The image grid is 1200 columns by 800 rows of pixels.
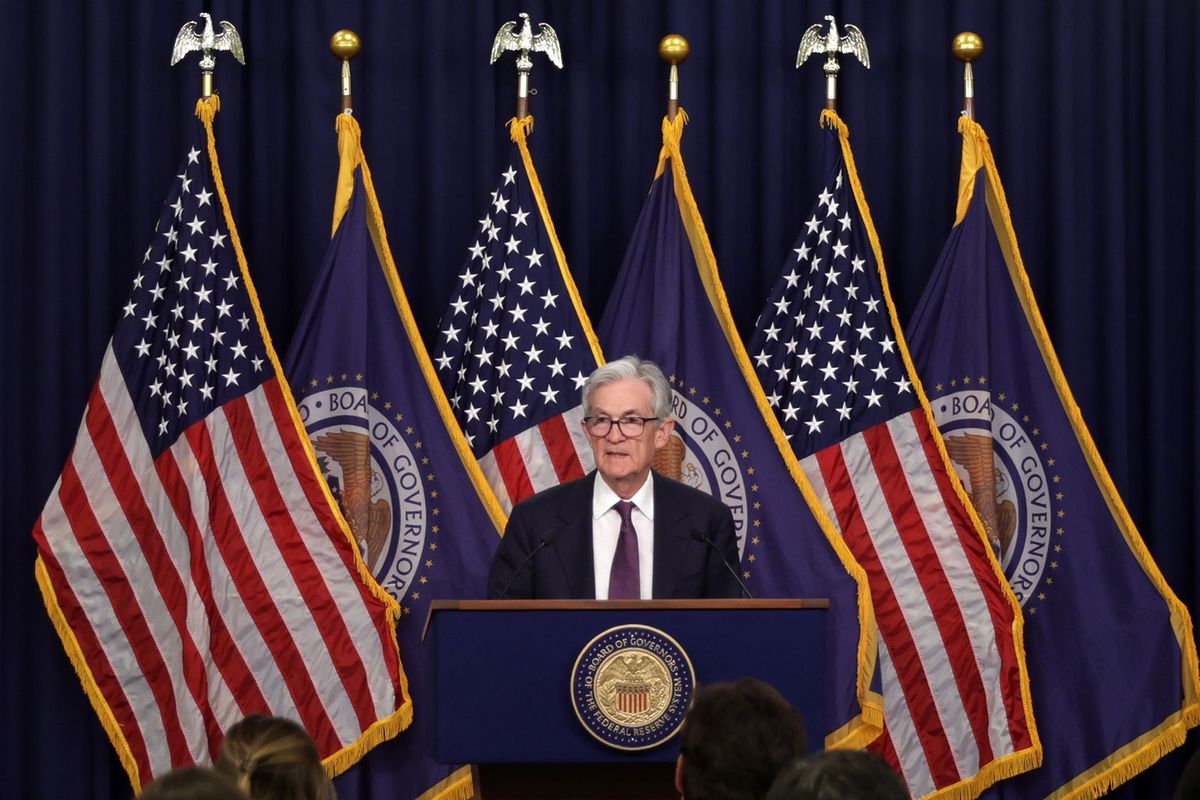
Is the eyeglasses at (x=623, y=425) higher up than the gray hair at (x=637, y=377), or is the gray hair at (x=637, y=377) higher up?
the gray hair at (x=637, y=377)

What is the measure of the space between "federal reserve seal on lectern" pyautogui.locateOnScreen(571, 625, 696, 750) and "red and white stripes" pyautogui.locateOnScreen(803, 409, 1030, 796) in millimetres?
2701

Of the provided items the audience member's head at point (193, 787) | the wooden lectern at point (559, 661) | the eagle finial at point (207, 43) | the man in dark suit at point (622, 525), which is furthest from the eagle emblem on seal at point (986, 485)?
the audience member's head at point (193, 787)

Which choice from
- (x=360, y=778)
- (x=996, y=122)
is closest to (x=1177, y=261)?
(x=996, y=122)

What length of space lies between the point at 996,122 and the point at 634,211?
4.82 ft

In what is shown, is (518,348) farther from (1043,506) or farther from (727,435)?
(1043,506)

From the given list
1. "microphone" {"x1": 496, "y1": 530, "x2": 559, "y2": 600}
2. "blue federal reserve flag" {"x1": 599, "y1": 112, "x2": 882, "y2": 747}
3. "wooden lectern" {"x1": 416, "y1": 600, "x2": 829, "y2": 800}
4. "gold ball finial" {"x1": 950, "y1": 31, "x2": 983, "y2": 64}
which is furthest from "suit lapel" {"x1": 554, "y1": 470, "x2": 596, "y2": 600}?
"gold ball finial" {"x1": 950, "y1": 31, "x2": 983, "y2": 64}

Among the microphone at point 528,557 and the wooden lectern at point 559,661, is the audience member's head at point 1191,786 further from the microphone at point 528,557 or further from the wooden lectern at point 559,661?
the microphone at point 528,557

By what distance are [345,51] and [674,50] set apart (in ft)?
4.02

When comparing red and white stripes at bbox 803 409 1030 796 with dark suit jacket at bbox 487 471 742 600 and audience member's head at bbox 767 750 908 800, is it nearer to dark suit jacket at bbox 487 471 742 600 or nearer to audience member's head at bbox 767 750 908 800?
dark suit jacket at bbox 487 471 742 600

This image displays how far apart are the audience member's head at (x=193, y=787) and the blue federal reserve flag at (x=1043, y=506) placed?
4.70 meters

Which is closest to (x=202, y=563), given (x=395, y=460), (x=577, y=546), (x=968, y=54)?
(x=395, y=460)

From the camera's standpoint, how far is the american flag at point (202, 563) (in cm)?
620

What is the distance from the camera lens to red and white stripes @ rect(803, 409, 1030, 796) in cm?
634

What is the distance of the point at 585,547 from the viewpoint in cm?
474
